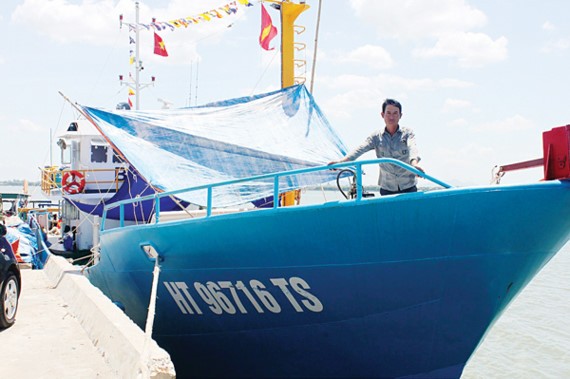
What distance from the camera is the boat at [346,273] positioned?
17.2 feet

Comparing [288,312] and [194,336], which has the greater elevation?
[288,312]

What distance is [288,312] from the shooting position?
621 centimetres

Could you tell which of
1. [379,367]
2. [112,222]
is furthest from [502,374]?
[112,222]

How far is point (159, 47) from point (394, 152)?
42.5ft

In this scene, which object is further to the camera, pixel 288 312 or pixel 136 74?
pixel 136 74

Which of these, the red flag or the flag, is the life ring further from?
the red flag

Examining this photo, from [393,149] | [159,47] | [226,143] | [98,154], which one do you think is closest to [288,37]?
[226,143]

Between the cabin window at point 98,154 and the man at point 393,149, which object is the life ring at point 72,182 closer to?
the cabin window at point 98,154

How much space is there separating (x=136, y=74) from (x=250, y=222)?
14.7 metres

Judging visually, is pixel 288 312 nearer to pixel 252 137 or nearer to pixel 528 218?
pixel 528 218

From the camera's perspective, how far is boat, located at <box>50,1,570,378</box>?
5.25m

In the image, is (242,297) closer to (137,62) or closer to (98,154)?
(98,154)

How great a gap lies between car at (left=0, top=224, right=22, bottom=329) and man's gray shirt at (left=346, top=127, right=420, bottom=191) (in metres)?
4.48

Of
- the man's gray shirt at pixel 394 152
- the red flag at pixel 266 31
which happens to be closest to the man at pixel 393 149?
the man's gray shirt at pixel 394 152
